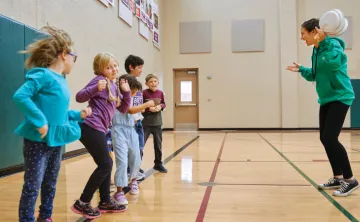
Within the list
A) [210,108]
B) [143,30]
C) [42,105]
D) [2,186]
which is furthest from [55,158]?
[210,108]

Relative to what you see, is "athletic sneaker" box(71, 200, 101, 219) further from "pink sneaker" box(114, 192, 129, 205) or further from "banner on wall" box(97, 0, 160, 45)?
"banner on wall" box(97, 0, 160, 45)

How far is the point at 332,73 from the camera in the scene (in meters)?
2.97

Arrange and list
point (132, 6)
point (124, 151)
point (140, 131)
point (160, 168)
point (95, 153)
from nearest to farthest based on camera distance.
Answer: point (95, 153)
point (124, 151)
point (140, 131)
point (160, 168)
point (132, 6)

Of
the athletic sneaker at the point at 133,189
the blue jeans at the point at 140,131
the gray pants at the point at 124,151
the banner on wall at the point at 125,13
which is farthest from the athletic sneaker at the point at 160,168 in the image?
the banner on wall at the point at 125,13

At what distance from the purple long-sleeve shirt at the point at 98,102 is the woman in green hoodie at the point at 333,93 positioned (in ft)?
5.77

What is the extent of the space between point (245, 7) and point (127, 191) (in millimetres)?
11393

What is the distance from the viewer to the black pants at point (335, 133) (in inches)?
116

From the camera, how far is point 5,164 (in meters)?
4.12

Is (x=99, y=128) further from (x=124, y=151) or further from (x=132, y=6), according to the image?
(x=132, y=6)

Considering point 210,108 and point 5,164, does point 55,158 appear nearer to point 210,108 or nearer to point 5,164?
point 5,164

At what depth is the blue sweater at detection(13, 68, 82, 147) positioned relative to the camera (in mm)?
1788

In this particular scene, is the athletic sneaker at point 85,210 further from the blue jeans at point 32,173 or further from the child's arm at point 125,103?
the child's arm at point 125,103

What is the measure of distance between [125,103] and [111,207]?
76cm

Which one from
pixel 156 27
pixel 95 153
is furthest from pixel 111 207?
pixel 156 27
